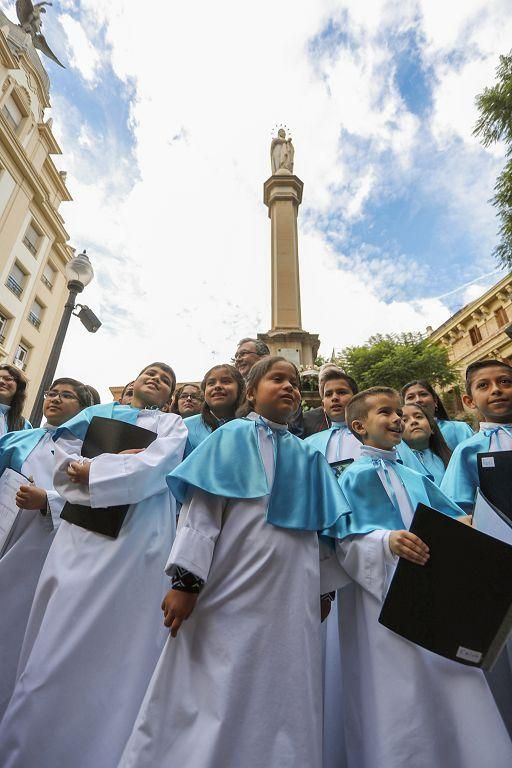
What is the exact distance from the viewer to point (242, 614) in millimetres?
1580

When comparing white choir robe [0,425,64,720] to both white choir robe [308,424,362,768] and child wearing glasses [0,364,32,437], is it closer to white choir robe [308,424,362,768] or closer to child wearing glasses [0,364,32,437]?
child wearing glasses [0,364,32,437]

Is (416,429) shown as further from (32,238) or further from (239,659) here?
(32,238)

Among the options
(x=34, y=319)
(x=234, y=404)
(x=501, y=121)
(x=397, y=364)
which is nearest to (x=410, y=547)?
(x=234, y=404)

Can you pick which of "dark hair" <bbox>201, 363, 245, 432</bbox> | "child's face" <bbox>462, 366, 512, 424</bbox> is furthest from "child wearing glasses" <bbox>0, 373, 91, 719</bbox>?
"child's face" <bbox>462, 366, 512, 424</bbox>

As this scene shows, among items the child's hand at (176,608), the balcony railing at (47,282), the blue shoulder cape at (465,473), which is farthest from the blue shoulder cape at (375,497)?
the balcony railing at (47,282)

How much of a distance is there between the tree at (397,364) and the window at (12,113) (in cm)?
2386

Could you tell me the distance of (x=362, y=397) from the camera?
2543 mm

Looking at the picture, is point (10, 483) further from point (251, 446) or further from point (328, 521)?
point (328, 521)

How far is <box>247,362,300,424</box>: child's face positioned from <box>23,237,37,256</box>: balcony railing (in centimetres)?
2521

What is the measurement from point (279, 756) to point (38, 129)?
32441 mm

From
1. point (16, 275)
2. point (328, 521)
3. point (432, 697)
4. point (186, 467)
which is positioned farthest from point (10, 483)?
point (16, 275)

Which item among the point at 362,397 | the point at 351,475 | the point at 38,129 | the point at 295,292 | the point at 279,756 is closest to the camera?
the point at 279,756

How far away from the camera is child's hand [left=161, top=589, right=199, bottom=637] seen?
1539mm

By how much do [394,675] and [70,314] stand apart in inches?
231
